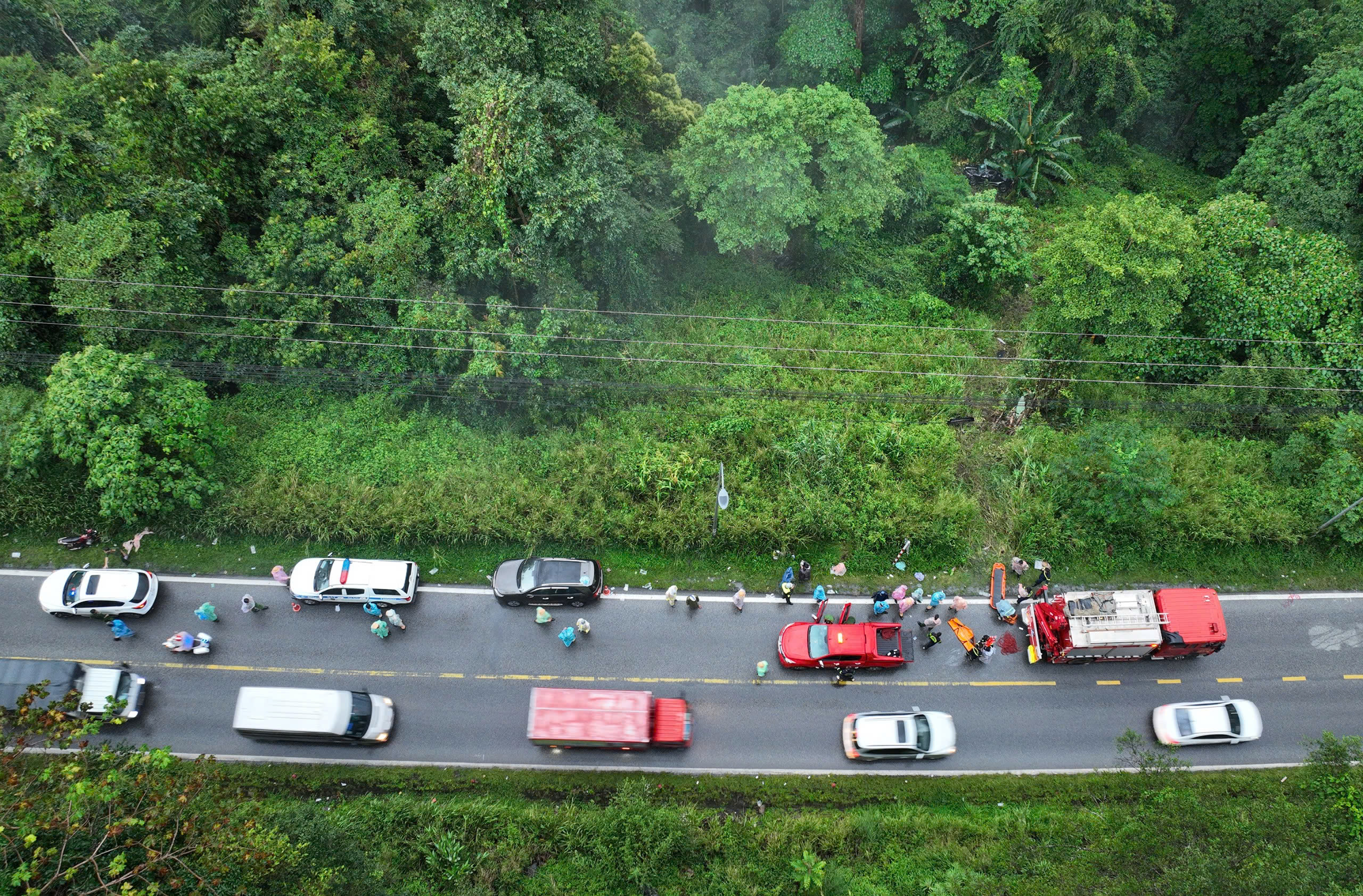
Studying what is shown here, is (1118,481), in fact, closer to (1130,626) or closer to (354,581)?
(1130,626)

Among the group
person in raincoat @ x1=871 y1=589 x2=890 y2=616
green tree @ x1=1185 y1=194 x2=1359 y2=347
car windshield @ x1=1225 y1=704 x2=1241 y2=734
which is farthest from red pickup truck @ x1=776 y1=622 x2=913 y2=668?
green tree @ x1=1185 y1=194 x2=1359 y2=347

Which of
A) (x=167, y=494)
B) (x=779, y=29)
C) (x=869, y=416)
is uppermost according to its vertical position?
(x=779, y=29)

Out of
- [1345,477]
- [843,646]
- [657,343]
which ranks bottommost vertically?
[843,646]

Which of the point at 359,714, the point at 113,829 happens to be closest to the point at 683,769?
the point at 359,714

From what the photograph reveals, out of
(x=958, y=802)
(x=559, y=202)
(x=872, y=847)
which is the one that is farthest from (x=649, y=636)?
(x=559, y=202)

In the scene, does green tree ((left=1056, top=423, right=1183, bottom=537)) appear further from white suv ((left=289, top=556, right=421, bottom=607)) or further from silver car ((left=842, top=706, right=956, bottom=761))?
white suv ((left=289, top=556, right=421, bottom=607))

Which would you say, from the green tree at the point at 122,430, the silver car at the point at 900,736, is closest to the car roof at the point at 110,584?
the green tree at the point at 122,430

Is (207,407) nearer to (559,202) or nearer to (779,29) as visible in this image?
(559,202)
